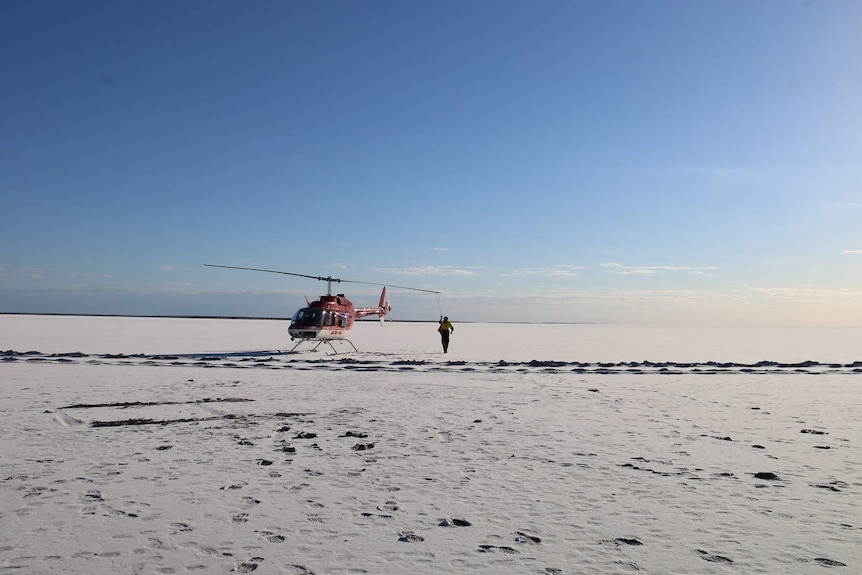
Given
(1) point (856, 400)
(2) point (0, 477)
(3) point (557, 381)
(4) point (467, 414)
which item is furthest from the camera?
(3) point (557, 381)

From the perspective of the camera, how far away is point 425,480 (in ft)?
21.1

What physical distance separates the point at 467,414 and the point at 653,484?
4.67 m

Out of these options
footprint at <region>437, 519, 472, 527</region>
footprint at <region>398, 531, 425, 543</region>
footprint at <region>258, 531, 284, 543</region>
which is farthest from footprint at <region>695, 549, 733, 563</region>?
footprint at <region>258, 531, 284, 543</region>

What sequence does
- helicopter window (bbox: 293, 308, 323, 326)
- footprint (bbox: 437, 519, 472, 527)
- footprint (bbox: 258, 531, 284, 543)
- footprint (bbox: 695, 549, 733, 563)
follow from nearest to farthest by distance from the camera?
footprint (bbox: 695, 549, 733, 563)
footprint (bbox: 258, 531, 284, 543)
footprint (bbox: 437, 519, 472, 527)
helicopter window (bbox: 293, 308, 323, 326)

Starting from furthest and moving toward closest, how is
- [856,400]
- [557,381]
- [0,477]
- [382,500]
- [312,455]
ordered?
[557,381]
[856,400]
[312,455]
[0,477]
[382,500]

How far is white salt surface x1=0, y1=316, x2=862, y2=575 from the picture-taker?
4.44 metres

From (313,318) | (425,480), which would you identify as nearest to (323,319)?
(313,318)

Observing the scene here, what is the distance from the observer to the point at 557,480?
646cm

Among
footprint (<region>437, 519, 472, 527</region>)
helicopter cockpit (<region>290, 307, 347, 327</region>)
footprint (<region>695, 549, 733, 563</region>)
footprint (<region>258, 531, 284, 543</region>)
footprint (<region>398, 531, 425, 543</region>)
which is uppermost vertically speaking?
helicopter cockpit (<region>290, 307, 347, 327</region>)

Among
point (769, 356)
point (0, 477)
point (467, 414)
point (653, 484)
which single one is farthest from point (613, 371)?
point (0, 477)

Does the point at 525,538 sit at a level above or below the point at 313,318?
below

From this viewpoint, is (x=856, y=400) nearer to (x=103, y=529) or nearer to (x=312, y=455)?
(x=312, y=455)

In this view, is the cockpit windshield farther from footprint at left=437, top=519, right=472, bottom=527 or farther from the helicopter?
footprint at left=437, top=519, right=472, bottom=527

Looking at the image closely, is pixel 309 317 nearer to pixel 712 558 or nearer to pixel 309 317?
pixel 309 317
